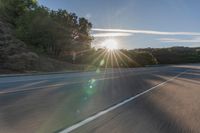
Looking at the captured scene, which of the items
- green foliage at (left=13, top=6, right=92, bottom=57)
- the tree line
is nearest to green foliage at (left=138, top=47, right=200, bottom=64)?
the tree line

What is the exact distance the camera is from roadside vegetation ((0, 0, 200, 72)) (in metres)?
42.5

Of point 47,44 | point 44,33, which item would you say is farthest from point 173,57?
point 44,33

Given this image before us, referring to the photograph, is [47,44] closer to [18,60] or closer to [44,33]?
[44,33]

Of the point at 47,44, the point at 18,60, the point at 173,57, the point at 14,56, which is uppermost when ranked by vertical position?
the point at 47,44

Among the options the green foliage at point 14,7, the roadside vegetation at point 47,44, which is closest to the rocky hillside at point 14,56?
the roadside vegetation at point 47,44

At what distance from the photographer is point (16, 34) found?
5559 cm

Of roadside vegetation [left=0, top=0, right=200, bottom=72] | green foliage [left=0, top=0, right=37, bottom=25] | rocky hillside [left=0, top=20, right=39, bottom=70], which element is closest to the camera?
rocky hillside [left=0, top=20, right=39, bottom=70]

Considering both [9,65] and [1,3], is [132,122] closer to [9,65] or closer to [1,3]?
[9,65]

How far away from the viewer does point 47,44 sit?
187 feet

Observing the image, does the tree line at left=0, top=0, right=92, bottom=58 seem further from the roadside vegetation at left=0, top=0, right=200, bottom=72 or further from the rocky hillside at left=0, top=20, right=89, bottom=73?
the rocky hillside at left=0, top=20, right=89, bottom=73

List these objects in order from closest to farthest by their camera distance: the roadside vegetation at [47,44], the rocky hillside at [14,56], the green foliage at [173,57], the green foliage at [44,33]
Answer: the rocky hillside at [14,56], the roadside vegetation at [47,44], the green foliage at [44,33], the green foliage at [173,57]

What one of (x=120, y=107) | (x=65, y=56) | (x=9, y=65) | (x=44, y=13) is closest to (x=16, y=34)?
(x=44, y=13)

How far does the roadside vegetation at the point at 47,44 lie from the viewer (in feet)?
139

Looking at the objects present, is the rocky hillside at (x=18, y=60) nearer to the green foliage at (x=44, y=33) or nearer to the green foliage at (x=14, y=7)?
the green foliage at (x=44, y=33)
